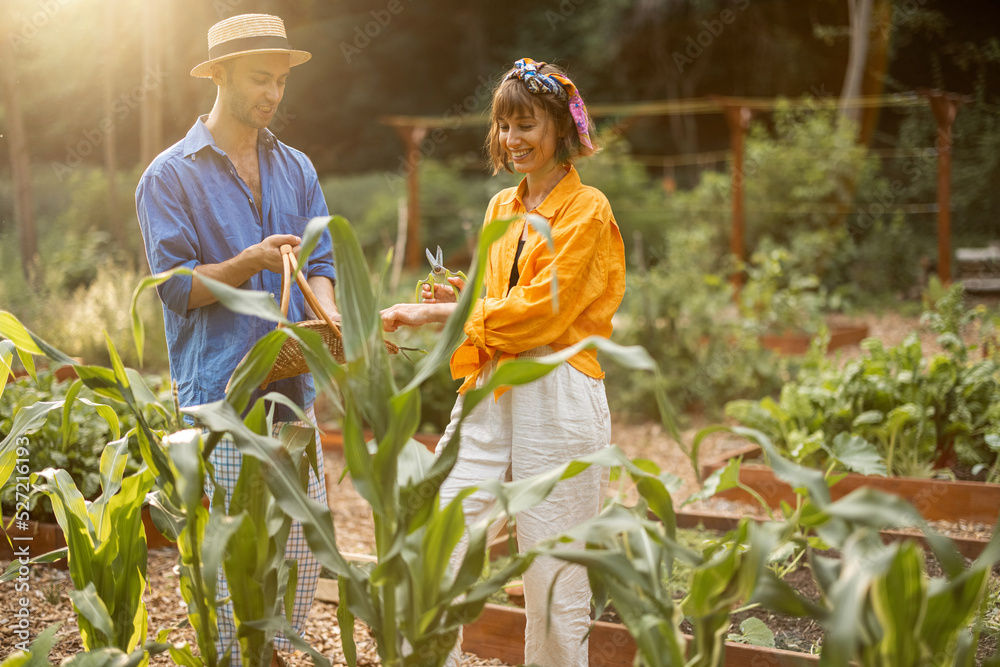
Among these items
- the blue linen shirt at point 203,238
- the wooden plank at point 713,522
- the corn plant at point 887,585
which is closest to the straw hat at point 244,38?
the blue linen shirt at point 203,238

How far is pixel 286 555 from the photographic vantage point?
2.22 m

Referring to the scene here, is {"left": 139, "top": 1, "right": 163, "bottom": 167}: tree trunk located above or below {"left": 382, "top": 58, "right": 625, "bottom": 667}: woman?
above

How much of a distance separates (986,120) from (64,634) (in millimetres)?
11967

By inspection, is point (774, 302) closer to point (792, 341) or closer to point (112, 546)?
point (792, 341)

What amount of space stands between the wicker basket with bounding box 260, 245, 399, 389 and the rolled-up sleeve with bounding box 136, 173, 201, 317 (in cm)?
29

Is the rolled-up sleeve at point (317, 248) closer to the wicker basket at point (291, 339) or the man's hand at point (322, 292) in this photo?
the man's hand at point (322, 292)

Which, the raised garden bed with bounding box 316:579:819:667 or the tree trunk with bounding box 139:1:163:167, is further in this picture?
the tree trunk with bounding box 139:1:163:167

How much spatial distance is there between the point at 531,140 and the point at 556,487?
0.84 meters

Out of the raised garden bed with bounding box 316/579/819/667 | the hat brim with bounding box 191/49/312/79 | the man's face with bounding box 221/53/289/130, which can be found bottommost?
the raised garden bed with bounding box 316/579/819/667

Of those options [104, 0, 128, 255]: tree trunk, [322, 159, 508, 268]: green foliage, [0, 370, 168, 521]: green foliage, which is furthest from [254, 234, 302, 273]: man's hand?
[322, 159, 508, 268]: green foliage

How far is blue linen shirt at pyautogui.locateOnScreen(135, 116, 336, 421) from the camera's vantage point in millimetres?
2051

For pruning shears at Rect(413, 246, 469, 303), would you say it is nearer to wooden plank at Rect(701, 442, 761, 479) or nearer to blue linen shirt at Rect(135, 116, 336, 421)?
blue linen shirt at Rect(135, 116, 336, 421)

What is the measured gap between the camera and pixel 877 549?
4.41 feet

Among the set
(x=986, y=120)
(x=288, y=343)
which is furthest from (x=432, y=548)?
(x=986, y=120)
